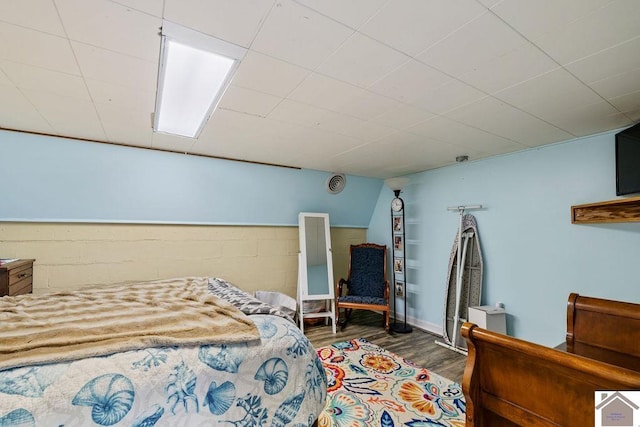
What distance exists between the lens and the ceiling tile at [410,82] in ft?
5.13

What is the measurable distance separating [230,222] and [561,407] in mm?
3467

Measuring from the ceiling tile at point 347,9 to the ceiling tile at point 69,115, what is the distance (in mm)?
1825

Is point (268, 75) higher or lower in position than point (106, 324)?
higher

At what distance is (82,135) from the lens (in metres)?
2.60

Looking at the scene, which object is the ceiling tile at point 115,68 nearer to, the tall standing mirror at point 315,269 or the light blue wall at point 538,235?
the tall standing mirror at point 315,269

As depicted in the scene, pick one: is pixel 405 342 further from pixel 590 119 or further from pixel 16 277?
pixel 16 277

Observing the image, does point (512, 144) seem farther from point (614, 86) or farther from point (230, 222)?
point (230, 222)

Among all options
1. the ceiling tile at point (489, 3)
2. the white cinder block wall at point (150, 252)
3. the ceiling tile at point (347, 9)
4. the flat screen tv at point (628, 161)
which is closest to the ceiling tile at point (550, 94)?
the flat screen tv at point (628, 161)

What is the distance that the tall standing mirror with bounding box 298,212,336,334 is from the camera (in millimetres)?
3945

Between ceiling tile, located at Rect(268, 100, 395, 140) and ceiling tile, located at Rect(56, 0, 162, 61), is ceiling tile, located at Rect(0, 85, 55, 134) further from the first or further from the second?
ceiling tile, located at Rect(268, 100, 395, 140)

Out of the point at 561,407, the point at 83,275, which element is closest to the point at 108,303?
the point at 83,275

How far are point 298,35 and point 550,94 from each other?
1694 millimetres

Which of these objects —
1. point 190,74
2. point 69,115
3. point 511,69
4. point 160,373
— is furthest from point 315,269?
point 511,69

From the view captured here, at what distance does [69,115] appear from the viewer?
2.18m
